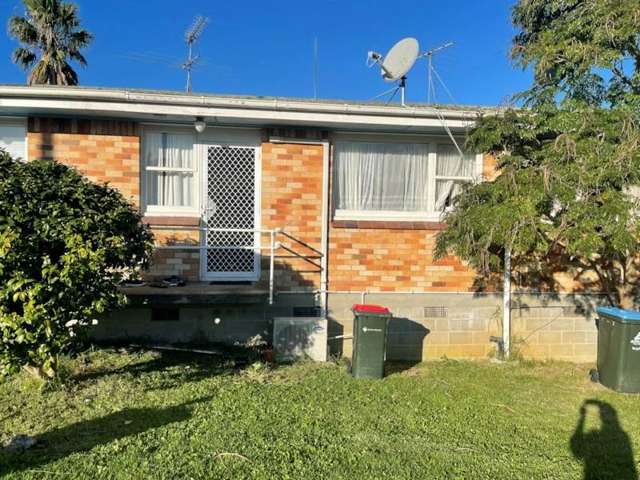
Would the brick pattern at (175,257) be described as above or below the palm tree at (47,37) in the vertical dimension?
below

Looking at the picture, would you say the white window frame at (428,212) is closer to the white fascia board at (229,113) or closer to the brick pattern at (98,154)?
the white fascia board at (229,113)

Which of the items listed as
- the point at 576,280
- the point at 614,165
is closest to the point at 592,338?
the point at 576,280

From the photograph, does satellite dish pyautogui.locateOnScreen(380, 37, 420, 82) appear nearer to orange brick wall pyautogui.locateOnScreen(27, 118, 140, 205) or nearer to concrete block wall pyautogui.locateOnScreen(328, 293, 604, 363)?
concrete block wall pyautogui.locateOnScreen(328, 293, 604, 363)

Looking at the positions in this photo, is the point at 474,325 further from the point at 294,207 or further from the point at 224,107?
the point at 224,107

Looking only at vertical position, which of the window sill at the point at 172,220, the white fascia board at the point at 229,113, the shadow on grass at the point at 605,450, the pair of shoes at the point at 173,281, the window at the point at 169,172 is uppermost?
the white fascia board at the point at 229,113

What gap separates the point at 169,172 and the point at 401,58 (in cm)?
424

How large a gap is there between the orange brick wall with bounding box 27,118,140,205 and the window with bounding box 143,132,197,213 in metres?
0.21

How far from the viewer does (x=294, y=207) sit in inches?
288

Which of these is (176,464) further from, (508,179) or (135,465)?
(508,179)

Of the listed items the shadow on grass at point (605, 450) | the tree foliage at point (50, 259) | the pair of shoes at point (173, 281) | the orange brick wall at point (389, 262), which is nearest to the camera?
the shadow on grass at point (605, 450)

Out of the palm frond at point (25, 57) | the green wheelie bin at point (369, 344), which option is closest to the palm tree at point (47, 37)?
the palm frond at point (25, 57)

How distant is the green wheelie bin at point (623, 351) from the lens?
5.78 m

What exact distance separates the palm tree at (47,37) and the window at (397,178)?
17.2 meters

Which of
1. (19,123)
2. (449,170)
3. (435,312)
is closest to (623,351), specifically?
(435,312)
